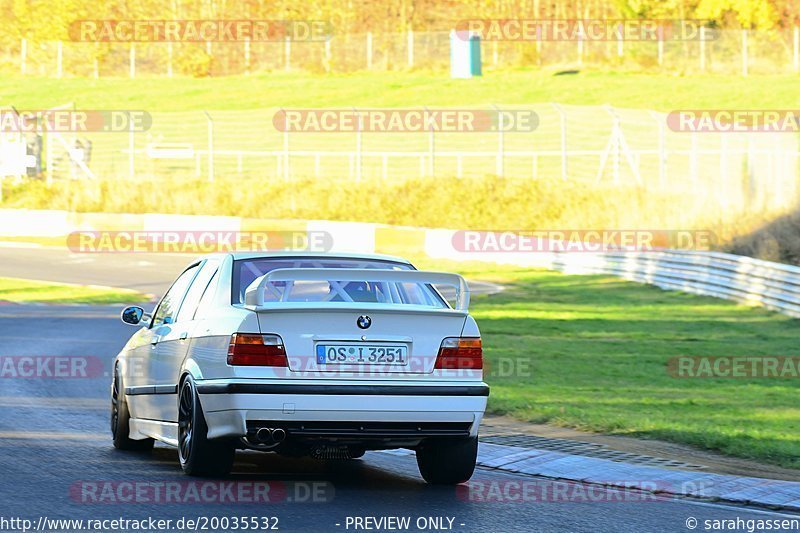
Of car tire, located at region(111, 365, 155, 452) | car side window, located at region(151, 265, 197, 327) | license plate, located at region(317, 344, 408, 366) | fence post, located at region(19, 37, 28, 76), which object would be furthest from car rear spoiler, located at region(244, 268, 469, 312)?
fence post, located at region(19, 37, 28, 76)

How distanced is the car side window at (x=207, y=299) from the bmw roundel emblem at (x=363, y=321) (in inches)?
48.1

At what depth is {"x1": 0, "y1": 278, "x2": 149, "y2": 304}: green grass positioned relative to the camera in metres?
27.0

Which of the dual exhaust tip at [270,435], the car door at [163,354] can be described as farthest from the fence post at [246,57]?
the dual exhaust tip at [270,435]

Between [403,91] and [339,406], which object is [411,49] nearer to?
[403,91]

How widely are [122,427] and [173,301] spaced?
1054 mm

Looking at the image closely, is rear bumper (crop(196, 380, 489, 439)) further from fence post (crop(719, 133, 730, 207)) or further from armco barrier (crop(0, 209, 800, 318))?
fence post (crop(719, 133, 730, 207))

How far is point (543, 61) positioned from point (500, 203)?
112 feet

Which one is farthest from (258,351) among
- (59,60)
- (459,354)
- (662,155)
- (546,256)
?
(59,60)

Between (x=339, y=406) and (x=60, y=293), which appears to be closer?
(x=339, y=406)

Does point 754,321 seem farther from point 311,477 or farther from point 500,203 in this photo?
point 500,203

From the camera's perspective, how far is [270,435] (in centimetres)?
863

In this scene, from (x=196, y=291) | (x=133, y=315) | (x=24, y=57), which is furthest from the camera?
(x=24, y=57)

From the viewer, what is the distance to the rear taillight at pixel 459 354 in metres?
8.89

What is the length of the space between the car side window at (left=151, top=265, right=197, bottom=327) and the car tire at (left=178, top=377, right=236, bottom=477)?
3.52 feet
